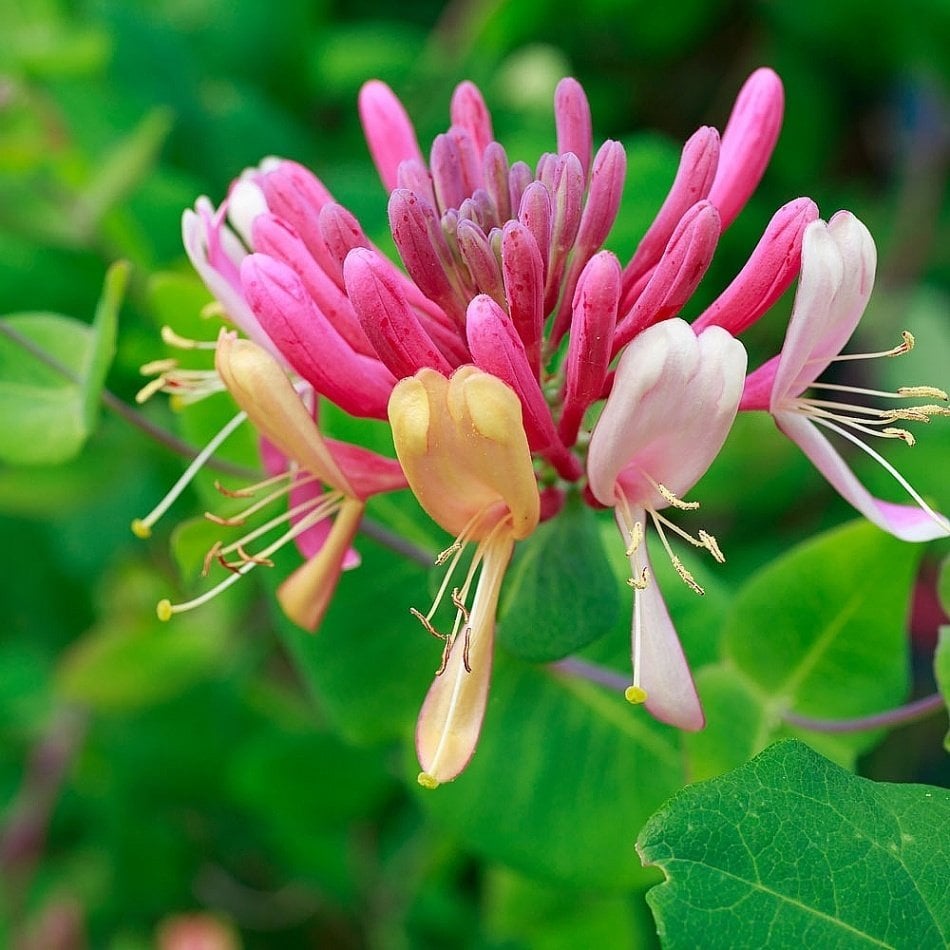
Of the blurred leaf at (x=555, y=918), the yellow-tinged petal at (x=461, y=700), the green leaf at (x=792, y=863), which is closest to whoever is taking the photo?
the green leaf at (x=792, y=863)

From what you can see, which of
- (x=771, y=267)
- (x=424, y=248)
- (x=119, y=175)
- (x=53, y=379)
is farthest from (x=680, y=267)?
(x=119, y=175)

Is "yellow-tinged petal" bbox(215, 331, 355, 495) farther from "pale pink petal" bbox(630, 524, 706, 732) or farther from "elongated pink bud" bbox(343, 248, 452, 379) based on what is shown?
"pale pink petal" bbox(630, 524, 706, 732)

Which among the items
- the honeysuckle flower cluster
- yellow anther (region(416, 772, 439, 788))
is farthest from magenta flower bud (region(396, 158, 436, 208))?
yellow anther (region(416, 772, 439, 788))

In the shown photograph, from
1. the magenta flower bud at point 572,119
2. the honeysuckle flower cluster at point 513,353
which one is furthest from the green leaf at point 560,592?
the magenta flower bud at point 572,119

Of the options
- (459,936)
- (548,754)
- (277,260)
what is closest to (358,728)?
(548,754)

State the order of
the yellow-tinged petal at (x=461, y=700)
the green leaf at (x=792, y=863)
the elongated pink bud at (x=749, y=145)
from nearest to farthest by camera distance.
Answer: the green leaf at (x=792, y=863) → the yellow-tinged petal at (x=461, y=700) → the elongated pink bud at (x=749, y=145)

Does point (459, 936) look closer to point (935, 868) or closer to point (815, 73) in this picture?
point (935, 868)

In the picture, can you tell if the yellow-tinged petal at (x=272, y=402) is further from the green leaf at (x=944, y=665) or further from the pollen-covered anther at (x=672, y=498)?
the green leaf at (x=944, y=665)
